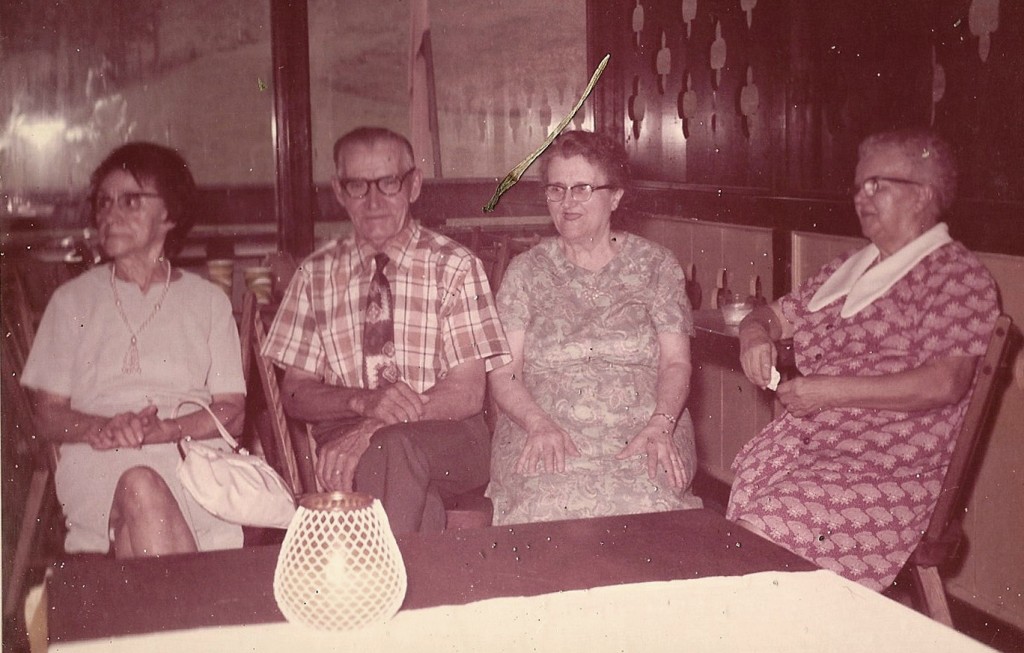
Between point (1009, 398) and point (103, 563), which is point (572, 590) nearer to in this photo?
point (103, 563)

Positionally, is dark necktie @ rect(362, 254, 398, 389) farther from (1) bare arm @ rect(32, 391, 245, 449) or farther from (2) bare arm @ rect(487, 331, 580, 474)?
(1) bare arm @ rect(32, 391, 245, 449)

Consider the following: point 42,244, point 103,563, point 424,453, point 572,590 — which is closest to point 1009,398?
point 424,453

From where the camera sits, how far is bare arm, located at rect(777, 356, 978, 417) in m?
1.82

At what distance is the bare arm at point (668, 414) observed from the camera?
6.50ft

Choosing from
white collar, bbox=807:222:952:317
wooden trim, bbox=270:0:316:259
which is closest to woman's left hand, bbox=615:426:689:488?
white collar, bbox=807:222:952:317

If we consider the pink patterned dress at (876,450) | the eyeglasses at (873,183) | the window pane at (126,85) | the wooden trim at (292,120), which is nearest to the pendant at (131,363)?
the window pane at (126,85)

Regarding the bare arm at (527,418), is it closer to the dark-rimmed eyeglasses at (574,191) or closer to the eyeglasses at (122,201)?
the dark-rimmed eyeglasses at (574,191)

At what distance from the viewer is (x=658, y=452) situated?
6.50 feet

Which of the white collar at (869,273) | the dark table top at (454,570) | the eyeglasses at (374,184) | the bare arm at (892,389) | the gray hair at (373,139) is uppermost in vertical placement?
the gray hair at (373,139)

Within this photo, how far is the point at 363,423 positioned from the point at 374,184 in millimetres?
499

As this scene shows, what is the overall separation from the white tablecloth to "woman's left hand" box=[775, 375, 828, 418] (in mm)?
821

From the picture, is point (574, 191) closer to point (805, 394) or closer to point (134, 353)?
point (805, 394)

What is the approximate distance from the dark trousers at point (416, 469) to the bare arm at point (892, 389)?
25.8 inches

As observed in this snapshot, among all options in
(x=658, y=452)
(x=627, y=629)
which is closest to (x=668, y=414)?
(x=658, y=452)
